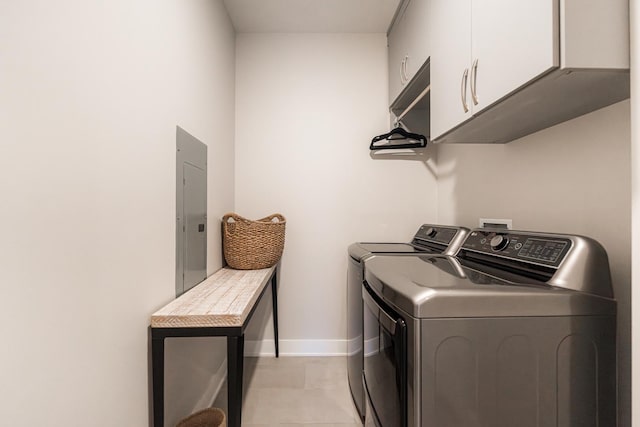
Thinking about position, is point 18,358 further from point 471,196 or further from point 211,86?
point 471,196

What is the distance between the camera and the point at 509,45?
0.91 meters

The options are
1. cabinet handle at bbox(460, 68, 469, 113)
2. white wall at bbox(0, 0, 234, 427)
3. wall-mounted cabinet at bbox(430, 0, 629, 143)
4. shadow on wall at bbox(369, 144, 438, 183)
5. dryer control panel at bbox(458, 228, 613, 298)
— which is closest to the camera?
white wall at bbox(0, 0, 234, 427)

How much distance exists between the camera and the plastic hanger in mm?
2186

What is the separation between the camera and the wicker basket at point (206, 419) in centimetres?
125

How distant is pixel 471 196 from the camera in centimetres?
182

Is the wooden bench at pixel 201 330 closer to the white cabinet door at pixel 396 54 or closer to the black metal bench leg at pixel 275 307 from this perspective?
the black metal bench leg at pixel 275 307

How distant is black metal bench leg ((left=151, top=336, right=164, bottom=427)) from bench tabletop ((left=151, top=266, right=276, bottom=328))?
0.22ft

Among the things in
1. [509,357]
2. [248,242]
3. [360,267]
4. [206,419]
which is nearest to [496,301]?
[509,357]

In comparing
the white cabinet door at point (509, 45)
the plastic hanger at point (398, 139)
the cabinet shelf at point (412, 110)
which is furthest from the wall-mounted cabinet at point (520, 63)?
the plastic hanger at point (398, 139)

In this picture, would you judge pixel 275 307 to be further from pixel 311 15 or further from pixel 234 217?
pixel 311 15

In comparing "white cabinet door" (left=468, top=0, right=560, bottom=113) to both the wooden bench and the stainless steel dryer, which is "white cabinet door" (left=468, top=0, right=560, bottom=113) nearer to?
the stainless steel dryer

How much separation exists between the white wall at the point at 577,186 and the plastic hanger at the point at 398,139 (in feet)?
1.64

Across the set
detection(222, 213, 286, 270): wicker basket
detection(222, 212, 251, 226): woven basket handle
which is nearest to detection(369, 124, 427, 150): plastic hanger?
detection(222, 213, 286, 270): wicker basket

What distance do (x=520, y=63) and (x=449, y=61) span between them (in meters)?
0.50
